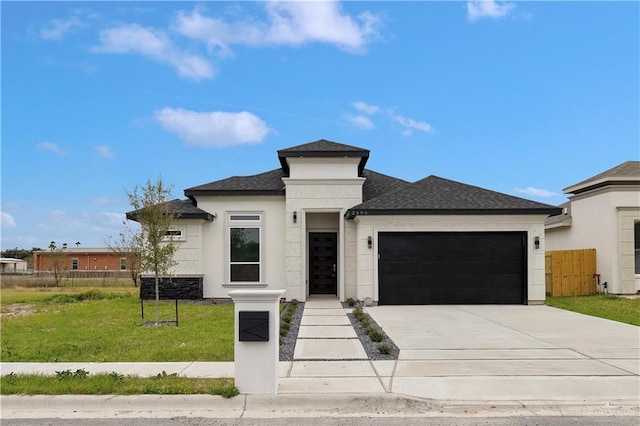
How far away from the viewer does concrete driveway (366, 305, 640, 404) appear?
20.9 feet

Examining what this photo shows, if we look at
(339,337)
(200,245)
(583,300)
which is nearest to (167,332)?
(339,337)

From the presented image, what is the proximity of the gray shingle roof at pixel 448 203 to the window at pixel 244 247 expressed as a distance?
3.56 metres

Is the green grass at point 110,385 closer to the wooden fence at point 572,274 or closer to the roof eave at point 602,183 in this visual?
the wooden fence at point 572,274

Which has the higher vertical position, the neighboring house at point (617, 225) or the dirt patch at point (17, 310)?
the neighboring house at point (617, 225)

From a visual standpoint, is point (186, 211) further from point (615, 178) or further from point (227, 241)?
point (615, 178)

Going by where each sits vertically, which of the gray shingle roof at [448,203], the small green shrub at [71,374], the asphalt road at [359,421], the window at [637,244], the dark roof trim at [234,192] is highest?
the dark roof trim at [234,192]

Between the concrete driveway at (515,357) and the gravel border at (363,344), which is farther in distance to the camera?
the gravel border at (363,344)

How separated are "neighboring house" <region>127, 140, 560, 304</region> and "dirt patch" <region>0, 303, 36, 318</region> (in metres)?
4.26

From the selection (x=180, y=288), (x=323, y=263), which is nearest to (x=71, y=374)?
(x=180, y=288)

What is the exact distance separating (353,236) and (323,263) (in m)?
1.96

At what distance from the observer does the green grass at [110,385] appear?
6.16m

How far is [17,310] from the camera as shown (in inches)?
640

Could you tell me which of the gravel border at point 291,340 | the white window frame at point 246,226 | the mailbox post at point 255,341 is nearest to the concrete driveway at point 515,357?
the mailbox post at point 255,341

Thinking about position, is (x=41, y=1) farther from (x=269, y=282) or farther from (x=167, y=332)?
(x=269, y=282)
